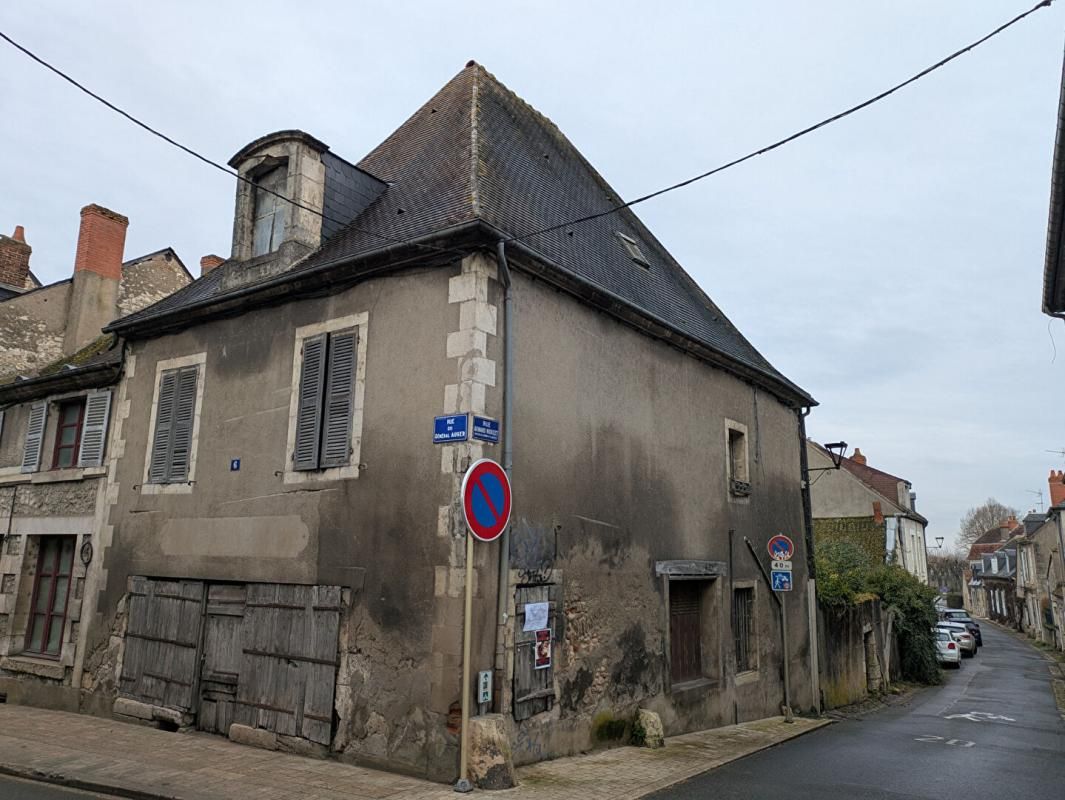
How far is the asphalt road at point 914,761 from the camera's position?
728 cm

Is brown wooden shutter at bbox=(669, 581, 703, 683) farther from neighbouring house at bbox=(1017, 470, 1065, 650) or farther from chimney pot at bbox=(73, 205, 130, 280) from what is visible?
neighbouring house at bbox=(1017, 470, 1065, 650)

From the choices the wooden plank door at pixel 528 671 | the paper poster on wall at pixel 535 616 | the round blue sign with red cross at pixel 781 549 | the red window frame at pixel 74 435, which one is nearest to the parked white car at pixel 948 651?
the round blue sign with red cross at pixel 781 549

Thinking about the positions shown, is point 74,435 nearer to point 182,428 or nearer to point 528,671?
point 182,428

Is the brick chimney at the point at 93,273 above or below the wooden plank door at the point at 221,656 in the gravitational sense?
above

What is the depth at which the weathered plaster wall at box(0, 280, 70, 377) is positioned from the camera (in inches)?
592

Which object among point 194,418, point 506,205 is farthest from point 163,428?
point 506,205

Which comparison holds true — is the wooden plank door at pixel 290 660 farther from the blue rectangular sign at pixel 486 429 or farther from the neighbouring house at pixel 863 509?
the neighbouring house at pixel 863 509

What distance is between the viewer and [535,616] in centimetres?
778

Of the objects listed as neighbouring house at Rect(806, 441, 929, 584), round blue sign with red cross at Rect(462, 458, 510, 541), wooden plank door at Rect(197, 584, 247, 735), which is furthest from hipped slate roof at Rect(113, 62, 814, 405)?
neighbouring house at Rect(806, 441, 929, 584)

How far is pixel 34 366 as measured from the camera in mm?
15227

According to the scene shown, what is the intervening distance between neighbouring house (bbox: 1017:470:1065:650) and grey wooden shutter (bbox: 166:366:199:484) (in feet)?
111

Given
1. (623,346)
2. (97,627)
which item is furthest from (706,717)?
(97,627)

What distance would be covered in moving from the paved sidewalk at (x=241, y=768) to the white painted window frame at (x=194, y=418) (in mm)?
2808

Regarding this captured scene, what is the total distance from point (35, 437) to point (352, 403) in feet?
23.6
